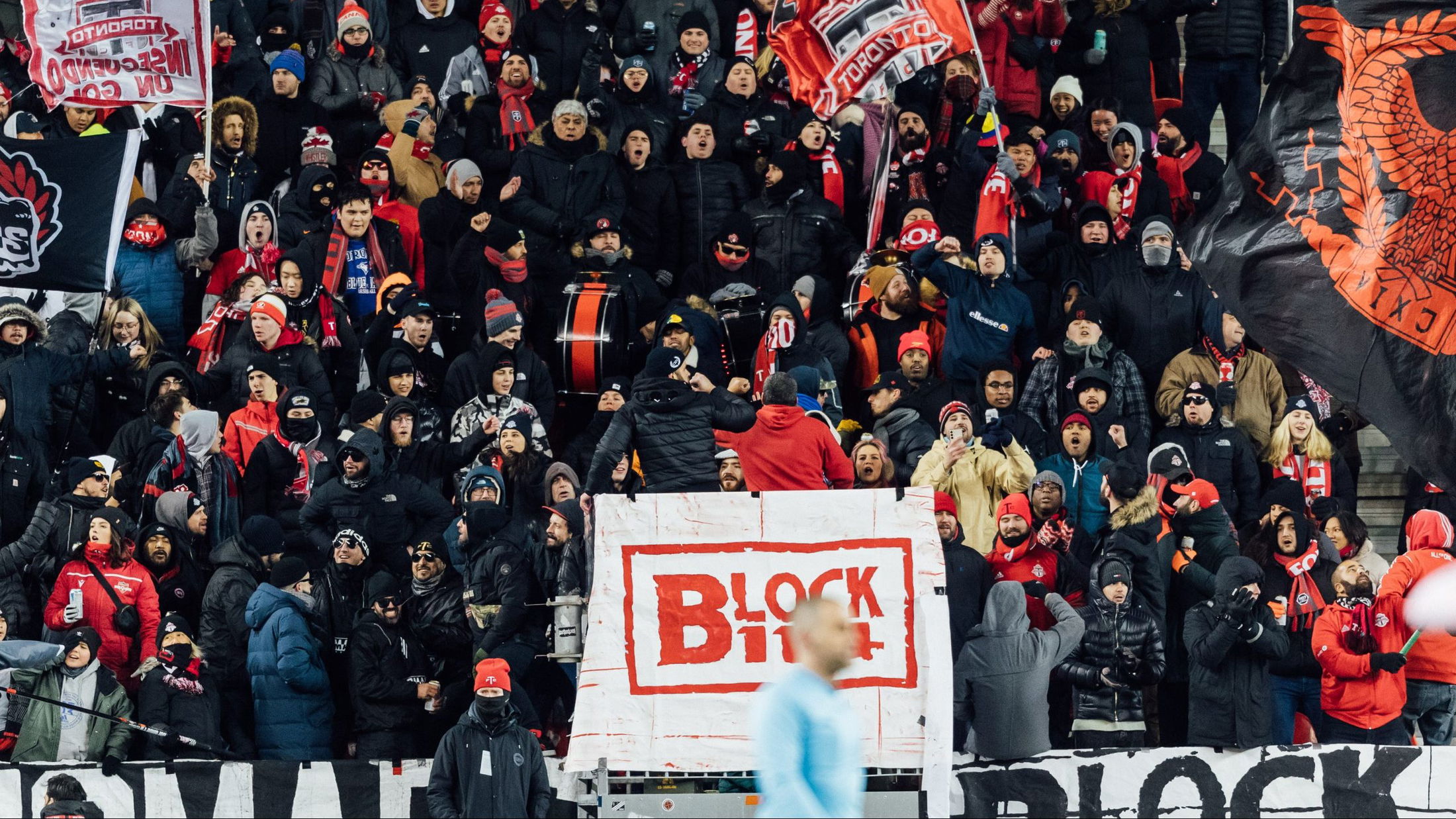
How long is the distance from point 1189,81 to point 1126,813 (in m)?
8.75

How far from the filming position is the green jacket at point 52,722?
39.9ft

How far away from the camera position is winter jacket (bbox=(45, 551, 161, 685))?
1279 centimetres

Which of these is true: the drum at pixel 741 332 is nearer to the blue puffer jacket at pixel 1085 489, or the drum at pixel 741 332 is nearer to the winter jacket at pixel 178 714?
the blue puffer jacket at pixel 1085 489

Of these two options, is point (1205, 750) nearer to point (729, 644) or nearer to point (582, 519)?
point (729, 644)

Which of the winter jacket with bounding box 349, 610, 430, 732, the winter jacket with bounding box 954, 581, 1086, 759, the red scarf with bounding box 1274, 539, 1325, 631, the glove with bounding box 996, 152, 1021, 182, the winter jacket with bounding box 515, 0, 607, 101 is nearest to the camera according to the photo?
the winter jacket with bounding box 954, 581, 1086, 759

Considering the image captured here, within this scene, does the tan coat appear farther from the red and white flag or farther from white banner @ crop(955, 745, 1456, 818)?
white banner @ crop(955, 745, 1456, 818)

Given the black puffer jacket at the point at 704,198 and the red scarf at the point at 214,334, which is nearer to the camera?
the red scarf at the point at 214,334

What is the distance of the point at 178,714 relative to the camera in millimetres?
12172

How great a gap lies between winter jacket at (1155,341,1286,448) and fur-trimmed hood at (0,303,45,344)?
720 centimetres

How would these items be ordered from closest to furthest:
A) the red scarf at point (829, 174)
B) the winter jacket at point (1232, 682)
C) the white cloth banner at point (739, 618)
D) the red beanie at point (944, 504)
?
→ 1. the white cloth banner at point (739, 618)
2. the winter jacket at point (1232, 682)
3. the red beanie at point (944, 504)
4. the red scarf at point (829, 174)

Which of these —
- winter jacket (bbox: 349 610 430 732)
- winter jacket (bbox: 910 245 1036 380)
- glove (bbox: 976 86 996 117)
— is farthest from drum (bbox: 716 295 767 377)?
winter jacket (bbox: 349 610 430 732)

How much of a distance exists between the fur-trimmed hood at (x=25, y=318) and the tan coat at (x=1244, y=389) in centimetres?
720

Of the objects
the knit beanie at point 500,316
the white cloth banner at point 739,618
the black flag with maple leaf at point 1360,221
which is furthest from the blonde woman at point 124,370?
the black flag with maple leaf at point 1360,221

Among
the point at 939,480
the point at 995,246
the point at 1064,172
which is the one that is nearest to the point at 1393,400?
the point at 939,480
